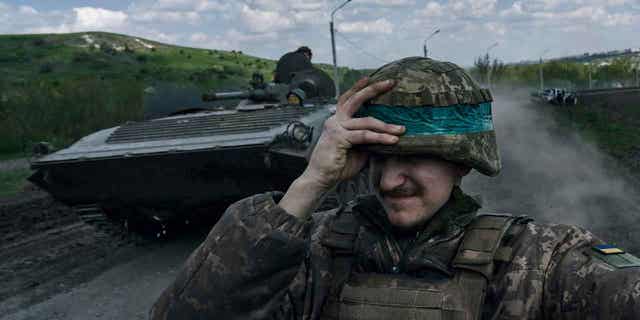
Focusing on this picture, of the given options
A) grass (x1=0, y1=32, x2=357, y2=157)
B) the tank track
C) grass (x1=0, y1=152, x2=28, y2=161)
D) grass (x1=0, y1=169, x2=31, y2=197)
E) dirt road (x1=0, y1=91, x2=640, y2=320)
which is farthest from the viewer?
grass (x1=0, y1=32, x2=357, y2=157)

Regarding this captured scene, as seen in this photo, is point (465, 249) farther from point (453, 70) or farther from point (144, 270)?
point (144, 270)

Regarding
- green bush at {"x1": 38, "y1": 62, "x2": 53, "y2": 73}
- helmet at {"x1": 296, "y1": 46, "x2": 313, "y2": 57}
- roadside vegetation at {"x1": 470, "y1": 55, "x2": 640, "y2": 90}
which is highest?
green bush at {"x1": 38, "y1": 62, "x2": 53, "y2": 73}

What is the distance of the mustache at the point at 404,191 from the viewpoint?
5.83 feet

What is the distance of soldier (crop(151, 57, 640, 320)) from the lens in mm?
1652

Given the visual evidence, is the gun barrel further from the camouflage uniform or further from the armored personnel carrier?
the camouflage uniform

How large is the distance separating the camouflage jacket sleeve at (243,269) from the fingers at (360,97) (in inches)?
10.6

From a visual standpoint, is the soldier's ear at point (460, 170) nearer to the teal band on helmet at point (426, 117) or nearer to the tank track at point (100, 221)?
the teal band on helmet at point (426, 117)

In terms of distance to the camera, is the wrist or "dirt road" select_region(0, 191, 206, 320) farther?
"dirt road" select_region(0, 191, 206, 320)

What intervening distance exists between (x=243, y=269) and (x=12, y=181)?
508 inches

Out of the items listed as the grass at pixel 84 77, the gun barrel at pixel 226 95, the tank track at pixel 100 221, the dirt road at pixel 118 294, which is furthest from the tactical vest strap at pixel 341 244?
the gun barrel at pixel 226 95

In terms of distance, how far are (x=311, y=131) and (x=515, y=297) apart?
497 centimetres

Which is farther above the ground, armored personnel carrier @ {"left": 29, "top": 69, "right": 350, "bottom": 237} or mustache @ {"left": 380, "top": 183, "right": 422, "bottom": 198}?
mustache @ {"left": 380, "top": 183, "right": 422, "bottom": 198}

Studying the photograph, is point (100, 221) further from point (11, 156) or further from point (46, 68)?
point (46, 68)

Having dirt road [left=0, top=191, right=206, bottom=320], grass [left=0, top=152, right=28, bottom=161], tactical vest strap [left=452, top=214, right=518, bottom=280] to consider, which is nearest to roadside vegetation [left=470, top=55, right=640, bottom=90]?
grass [left=0, top=152, right=28, bottom=161]
